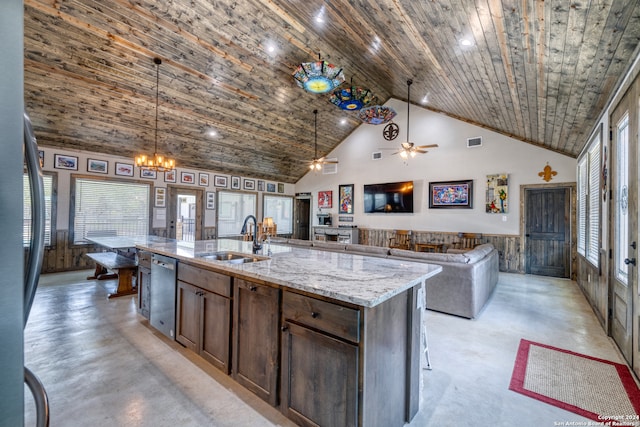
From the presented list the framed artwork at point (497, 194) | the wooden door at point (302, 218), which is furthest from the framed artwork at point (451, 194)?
the wooden door at point (302, 218)

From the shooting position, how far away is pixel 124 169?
6.88 metres

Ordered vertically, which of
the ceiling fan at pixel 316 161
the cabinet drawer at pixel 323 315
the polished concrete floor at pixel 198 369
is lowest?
the polished concrete floor at pixel 198 369

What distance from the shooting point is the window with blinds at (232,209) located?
8.88 metres

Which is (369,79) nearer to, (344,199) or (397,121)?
(397,121)

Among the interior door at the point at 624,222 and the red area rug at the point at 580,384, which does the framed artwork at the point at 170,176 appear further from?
the interior door at the point at 624,222

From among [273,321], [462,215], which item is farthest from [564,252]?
[273,321]

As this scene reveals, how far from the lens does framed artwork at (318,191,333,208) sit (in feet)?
32.1

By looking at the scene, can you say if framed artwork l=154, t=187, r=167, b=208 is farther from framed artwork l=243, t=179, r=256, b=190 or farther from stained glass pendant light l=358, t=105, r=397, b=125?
stained glass pendant light l=358, t=105, r=397, b=125

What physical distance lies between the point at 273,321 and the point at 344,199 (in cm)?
780

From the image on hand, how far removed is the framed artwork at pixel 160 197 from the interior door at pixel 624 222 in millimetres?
8516

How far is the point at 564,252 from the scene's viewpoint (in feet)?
19.9

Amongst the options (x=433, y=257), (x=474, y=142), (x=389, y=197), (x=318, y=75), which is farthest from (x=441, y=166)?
(x=318, y=75)

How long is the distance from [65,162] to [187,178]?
8.46 feet

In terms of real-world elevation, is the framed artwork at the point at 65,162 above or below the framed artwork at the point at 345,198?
above
